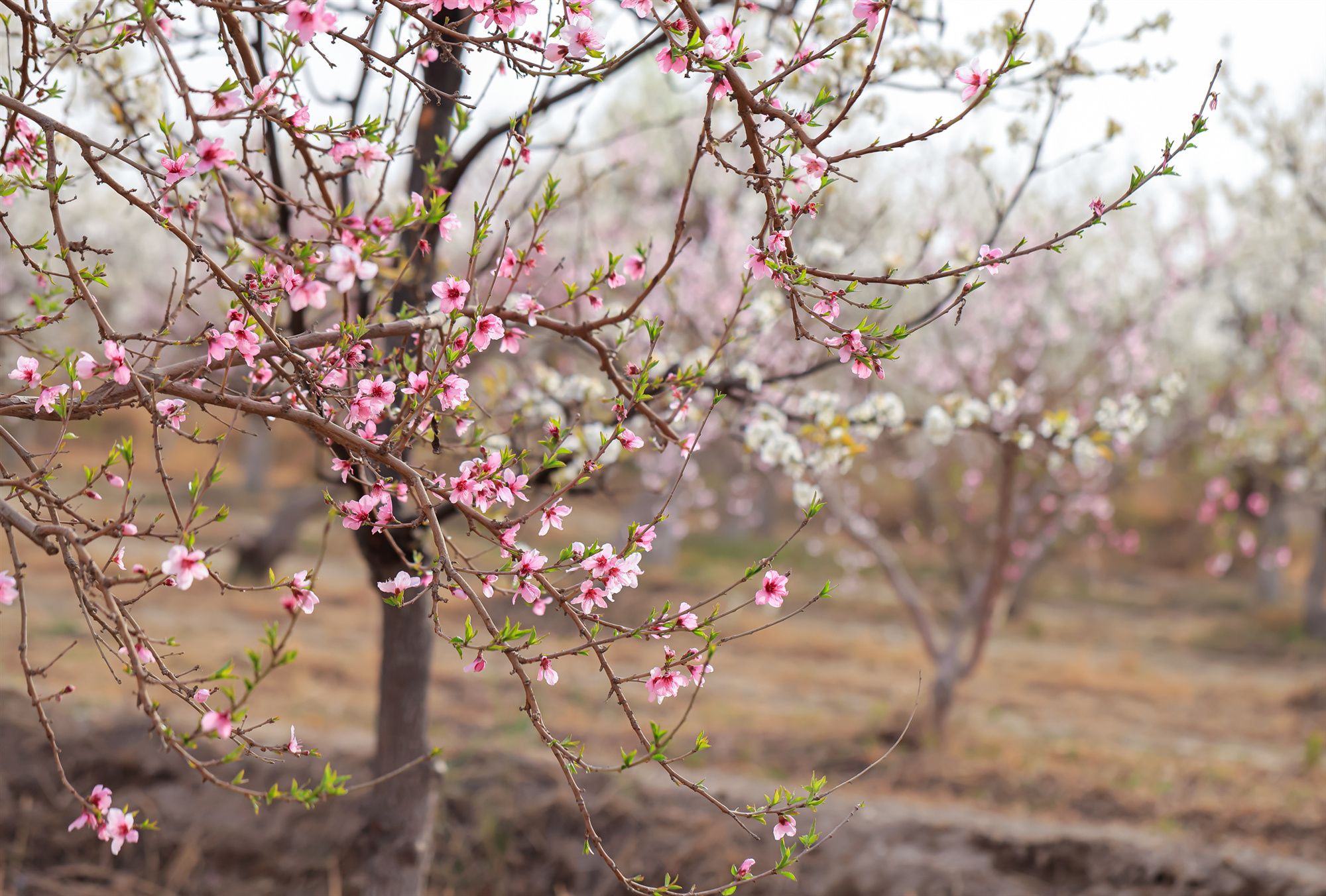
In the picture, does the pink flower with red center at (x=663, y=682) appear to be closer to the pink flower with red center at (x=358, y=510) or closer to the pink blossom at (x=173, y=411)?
the pink flower with red center at (x=358, y=510)

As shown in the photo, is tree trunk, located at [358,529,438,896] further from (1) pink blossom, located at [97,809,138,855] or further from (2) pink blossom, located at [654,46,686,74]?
(2) pink blossom, located at [654,46,686,74]

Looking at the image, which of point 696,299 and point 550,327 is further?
point 696,299

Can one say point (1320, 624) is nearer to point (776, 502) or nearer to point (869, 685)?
point (869, 685)

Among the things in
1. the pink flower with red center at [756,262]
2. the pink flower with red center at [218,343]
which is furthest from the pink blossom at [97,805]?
the pink flower with red center at [756,262]

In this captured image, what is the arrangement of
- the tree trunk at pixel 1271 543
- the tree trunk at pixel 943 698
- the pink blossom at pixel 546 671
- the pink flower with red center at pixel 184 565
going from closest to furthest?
the pink flower with red center at pixel 184 565 < the pink blossom at pixel 546 671 < the tree trunk at pixel 943 698 < the tree trunk at pixel 1271 543

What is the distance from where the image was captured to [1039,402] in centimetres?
772

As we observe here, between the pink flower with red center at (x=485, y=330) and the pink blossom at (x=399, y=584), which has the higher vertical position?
the pink flower with red center at (x=485, y=330)

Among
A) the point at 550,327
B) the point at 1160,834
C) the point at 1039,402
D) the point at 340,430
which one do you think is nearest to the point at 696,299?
the point at 1039,402

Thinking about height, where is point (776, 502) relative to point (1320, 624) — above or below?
above

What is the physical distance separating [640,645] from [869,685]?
2805mm

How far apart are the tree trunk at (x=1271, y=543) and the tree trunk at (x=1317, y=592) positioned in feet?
3.82

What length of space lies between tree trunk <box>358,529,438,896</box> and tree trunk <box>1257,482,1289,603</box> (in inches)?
652

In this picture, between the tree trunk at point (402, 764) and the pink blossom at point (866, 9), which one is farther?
the tree trunk at point (402, 764)

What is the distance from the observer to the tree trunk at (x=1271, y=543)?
1719 cm
